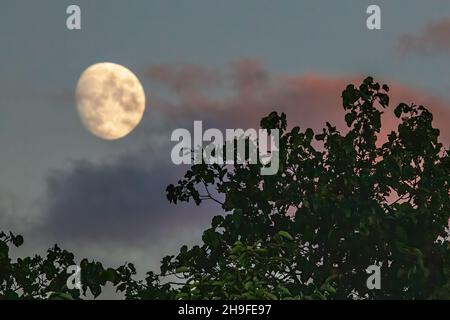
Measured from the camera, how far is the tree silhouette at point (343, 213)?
96.6 feet

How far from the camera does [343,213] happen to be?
29578mm

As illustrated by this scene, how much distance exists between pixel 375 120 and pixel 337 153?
6.00 ft

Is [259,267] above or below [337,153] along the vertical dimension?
below

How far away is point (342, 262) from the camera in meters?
30.3

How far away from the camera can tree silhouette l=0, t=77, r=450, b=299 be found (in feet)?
96.6

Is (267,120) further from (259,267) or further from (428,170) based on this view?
(259,267)

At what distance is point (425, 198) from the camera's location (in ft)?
101
